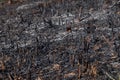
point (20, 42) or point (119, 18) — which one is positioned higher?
point (119, 18)

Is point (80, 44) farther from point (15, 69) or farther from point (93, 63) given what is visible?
point (15, 69)

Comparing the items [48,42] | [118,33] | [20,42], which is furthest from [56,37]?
[118,33]

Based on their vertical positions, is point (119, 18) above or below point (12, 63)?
above

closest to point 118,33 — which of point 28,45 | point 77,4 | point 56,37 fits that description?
point 56,37

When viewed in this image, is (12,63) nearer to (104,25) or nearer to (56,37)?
(56,37)

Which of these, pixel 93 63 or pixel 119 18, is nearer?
pixel 93 63

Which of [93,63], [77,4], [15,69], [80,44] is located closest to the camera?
[93,63]

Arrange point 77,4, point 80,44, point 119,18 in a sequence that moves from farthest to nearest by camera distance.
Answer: point 77,4 → point 119,18 → point 80,44
